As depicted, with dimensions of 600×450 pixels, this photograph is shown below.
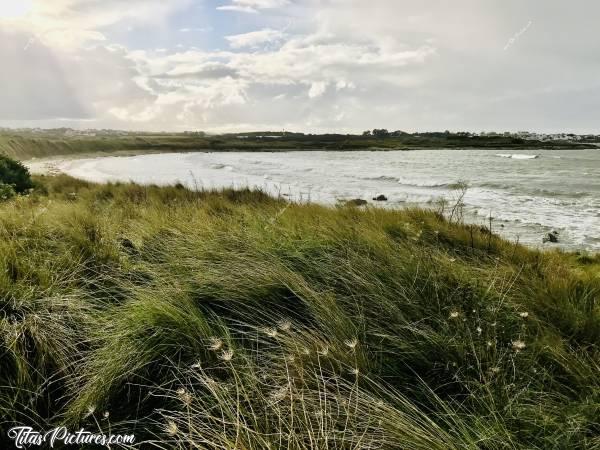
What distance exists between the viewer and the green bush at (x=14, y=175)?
14258mm

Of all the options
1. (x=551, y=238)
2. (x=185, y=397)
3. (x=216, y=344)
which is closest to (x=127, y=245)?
(x=216, y=344)

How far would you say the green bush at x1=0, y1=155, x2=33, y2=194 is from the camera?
14.3 m

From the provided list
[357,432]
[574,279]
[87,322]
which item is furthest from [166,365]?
[574,279]

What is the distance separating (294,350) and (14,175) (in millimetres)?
15968

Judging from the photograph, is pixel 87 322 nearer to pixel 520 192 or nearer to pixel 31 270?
pixel 31 270

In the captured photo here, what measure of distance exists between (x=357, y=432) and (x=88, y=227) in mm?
4065

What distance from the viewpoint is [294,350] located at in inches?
90.1

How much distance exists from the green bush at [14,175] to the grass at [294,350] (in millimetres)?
12562

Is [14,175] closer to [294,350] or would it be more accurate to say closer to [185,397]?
[294,350]

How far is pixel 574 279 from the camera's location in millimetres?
4195

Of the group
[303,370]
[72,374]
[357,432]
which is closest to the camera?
[357,432]

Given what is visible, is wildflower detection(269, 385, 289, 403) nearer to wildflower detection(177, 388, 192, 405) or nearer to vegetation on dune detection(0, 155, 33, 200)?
wildflower detection(177, 388, 192, 405)

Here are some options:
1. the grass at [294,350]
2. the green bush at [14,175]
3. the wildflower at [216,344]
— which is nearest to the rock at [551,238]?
the grass at [294,350]

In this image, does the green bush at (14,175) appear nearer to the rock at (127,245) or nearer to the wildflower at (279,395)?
the rock at (127,245)
